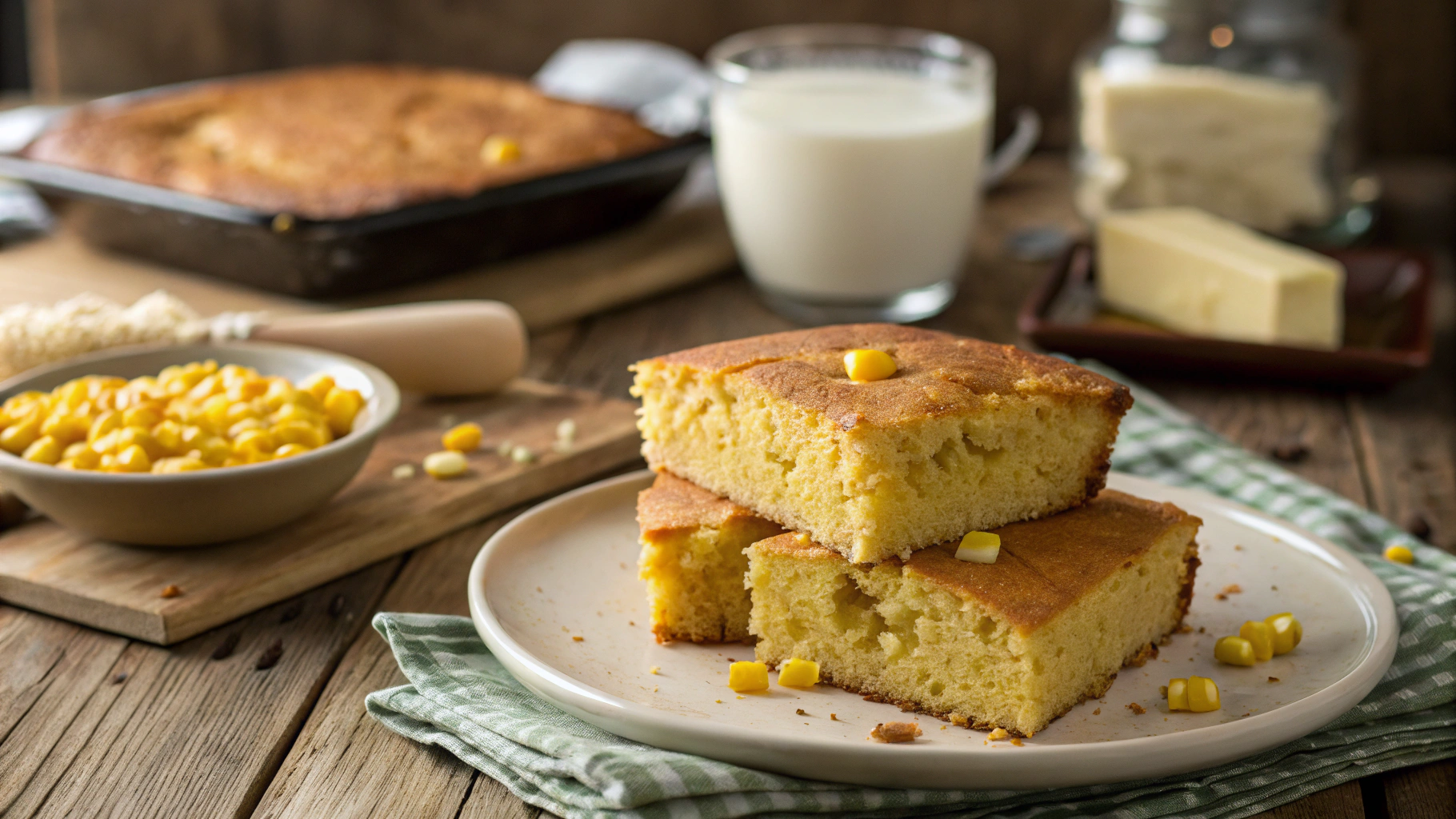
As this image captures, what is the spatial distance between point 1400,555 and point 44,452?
6.72 feet

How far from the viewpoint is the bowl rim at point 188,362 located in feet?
6.01

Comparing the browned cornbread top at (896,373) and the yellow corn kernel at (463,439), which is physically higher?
the browned cornbread top at (896,373)

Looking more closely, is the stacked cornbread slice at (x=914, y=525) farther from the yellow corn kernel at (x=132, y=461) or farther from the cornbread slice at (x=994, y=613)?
the yellow corn kernel at (x=132, y=461)

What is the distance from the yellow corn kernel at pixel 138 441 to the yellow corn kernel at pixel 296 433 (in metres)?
0.16

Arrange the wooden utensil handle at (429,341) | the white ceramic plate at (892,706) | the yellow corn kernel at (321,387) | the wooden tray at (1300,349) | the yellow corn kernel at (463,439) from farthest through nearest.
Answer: the wooden tray at (1300,349)
the wooden utensil handle at (429,341)
the yellow corn kernel at (463,439)
the yellow corn kernel at (321,387)
the white ceramic plate at (892,706)

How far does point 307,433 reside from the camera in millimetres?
2033

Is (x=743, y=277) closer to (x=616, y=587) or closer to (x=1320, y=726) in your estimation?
(x=616, y=587)

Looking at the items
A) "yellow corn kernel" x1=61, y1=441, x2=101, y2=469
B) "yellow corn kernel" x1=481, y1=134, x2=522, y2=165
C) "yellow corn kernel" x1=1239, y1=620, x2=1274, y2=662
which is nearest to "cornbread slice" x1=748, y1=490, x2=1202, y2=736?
"yellow corn kernel" x1=1239, y1=620, x2=1274, y2=662

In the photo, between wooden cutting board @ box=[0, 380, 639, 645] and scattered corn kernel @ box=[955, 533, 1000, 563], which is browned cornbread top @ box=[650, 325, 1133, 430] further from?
wooden cutting board @ box=[0, 380, 639, 645]

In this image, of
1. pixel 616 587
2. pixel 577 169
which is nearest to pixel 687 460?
pixel 616 587

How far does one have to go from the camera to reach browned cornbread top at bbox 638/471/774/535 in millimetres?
1790

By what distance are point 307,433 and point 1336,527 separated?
1.65 meters

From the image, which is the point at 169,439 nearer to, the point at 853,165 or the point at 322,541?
the point at 322,541

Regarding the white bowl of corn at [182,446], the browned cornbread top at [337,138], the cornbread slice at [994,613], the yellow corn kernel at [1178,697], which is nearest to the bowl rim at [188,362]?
the white bowl of corn at [182,446]
